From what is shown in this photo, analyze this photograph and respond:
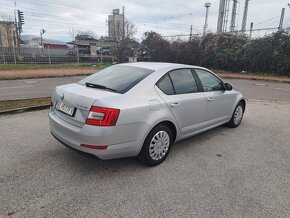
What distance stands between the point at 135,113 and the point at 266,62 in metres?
20.0

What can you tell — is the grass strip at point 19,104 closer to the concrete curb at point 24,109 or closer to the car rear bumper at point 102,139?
the concrete curb at point 24,109

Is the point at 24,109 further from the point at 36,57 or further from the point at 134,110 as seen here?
the point at 36,57

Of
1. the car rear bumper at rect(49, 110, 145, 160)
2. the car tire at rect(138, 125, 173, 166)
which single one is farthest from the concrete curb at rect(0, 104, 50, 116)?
the car tire at rect(138, 125, 173, 166)

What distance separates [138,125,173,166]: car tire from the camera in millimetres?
3304

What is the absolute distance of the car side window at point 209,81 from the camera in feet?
14.2

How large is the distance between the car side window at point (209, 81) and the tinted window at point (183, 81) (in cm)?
27

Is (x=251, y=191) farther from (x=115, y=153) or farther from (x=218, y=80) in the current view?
(x=218, y=80)

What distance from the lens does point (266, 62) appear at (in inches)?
770

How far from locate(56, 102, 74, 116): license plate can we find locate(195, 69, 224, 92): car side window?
2400 millimetres

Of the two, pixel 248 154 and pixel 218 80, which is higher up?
pixel 218 80

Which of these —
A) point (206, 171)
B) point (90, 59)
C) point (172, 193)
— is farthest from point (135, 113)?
point (90, 59)

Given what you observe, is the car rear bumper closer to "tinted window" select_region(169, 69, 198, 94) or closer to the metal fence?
"tinted window" select_region(169, 69, 198, 94)

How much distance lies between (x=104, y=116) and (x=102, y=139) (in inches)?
11.3

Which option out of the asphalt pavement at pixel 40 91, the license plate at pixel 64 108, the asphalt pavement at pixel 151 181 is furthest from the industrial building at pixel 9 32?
the license plate at pixel 64 108
